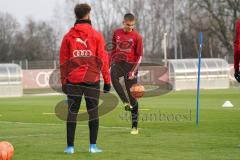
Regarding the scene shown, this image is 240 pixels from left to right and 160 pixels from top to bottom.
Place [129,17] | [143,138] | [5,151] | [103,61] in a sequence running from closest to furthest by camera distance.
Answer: [5,151] → [103,61] → [143,138] → [129,17]

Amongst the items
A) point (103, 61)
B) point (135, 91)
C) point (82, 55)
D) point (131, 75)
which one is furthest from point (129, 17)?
point (82, 55)

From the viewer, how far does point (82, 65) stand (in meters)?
10.0

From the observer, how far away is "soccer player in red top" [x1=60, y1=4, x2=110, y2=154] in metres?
9.95

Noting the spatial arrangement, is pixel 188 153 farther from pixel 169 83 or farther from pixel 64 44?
pixel 169 83

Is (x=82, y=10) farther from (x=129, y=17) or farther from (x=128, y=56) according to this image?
(x=128, y=56)

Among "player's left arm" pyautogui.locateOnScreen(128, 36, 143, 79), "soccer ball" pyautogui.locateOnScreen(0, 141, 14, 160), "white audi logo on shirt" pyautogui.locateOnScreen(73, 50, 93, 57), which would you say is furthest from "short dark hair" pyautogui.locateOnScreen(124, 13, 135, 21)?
"soccer ball" pyautogui.locateOnScreen(0, 141, 14, 160)

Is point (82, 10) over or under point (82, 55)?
over

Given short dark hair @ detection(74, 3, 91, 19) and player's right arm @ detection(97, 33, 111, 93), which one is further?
player's right arm @ detection(97, 33, 111, 93)

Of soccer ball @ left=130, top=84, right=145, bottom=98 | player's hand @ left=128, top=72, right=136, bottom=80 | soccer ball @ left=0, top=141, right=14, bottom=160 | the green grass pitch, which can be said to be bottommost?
the green grass pitch

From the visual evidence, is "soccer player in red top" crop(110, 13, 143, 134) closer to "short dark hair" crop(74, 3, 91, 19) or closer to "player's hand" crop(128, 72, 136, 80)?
"player's hand" crop(128, 72, 136, 80)

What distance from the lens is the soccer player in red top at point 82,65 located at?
9945 millimetres

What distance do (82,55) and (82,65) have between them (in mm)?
165

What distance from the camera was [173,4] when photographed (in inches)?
3029

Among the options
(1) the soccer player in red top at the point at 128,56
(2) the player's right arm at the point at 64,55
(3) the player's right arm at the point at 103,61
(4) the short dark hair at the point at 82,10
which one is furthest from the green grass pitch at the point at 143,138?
(4) the short dark hair at the point at 82,10
